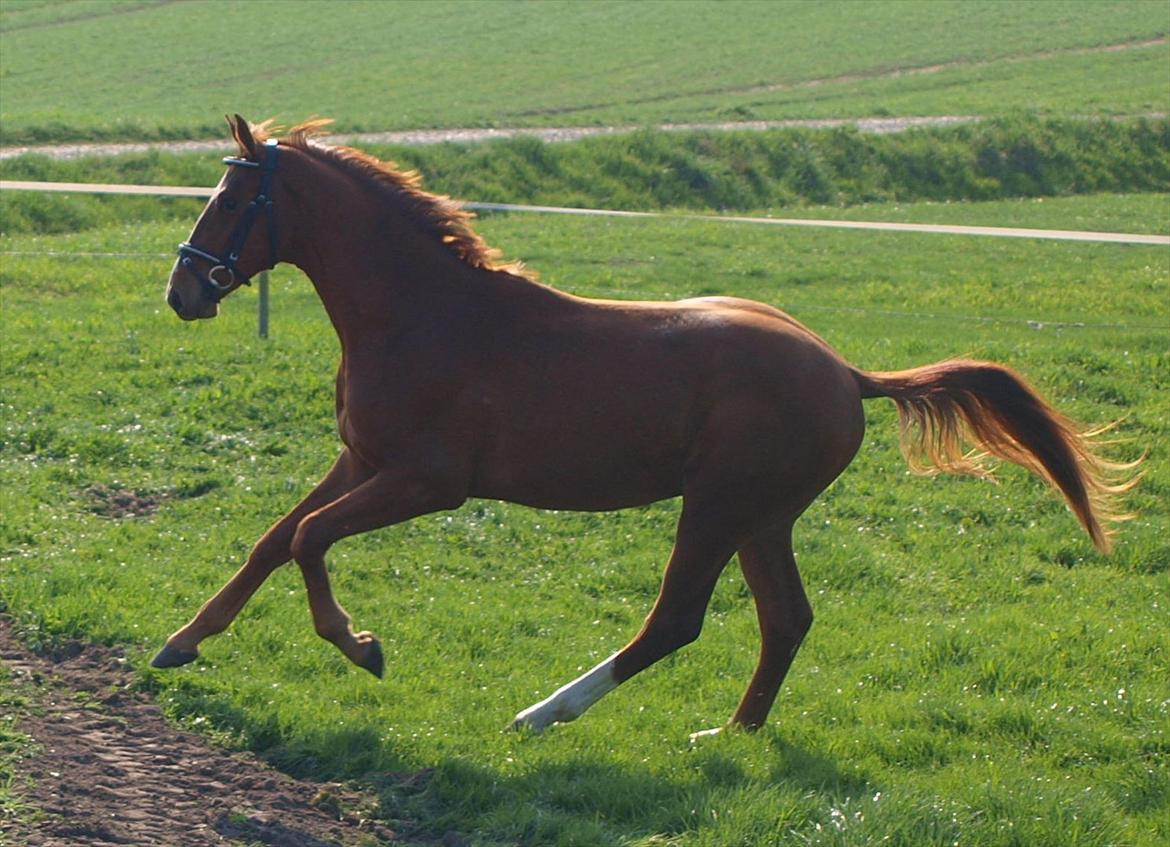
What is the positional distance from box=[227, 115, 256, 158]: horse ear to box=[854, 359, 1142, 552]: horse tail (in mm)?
2977

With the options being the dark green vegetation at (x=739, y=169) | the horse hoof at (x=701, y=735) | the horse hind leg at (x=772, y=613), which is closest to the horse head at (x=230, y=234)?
the horse hind leg at (x=772, y=613)

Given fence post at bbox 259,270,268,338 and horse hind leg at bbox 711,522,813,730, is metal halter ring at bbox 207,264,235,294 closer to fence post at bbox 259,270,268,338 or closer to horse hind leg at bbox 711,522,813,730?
horse hind leg at bbox 711,522,813,730

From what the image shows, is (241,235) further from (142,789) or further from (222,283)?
(142,789)

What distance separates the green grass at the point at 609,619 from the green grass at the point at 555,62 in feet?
75.2

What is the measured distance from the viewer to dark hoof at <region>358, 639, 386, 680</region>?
21.2ft

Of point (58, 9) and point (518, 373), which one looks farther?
point (58, 9)

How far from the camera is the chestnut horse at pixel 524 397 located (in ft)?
20.8

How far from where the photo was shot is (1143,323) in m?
15.9

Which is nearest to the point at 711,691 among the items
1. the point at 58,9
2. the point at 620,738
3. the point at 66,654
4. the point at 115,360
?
the point at 620,738

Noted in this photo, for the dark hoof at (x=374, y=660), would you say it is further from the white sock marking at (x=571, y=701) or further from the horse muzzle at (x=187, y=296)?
the horse muzzle at (x=187, y=296)

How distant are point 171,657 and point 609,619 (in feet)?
7.96

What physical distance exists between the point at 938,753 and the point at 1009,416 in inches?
63.9

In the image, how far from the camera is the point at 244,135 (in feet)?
21.7

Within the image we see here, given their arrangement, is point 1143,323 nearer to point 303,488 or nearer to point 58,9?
point 303,488
